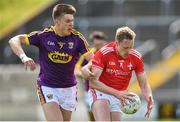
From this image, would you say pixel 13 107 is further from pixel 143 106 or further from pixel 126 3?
pixel 126 3

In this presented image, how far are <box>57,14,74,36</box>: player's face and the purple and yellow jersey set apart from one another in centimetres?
19

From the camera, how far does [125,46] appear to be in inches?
434

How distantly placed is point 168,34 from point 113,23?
6.13 feet

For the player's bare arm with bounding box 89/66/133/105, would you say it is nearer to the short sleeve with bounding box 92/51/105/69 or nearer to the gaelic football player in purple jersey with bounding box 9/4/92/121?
the short sleeve with bounding box 92/51/105/69

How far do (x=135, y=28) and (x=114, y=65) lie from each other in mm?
15407

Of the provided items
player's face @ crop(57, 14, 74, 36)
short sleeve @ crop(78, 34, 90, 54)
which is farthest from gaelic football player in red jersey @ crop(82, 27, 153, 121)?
player's face @ crop(57, 14, 74, 36)

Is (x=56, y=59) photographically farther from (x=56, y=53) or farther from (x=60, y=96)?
(x=60, y=96)

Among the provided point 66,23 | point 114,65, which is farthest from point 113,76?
point 66,23

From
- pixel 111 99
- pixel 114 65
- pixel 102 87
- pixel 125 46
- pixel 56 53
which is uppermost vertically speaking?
pixel 125 46

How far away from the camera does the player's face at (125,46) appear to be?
36.0 ft

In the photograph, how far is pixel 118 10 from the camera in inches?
1076

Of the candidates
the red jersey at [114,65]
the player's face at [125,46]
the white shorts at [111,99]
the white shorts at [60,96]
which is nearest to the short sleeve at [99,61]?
the red jersey at [114,65]

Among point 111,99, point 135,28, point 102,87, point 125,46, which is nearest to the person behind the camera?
point 125,46

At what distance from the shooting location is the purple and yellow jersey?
1143cm
